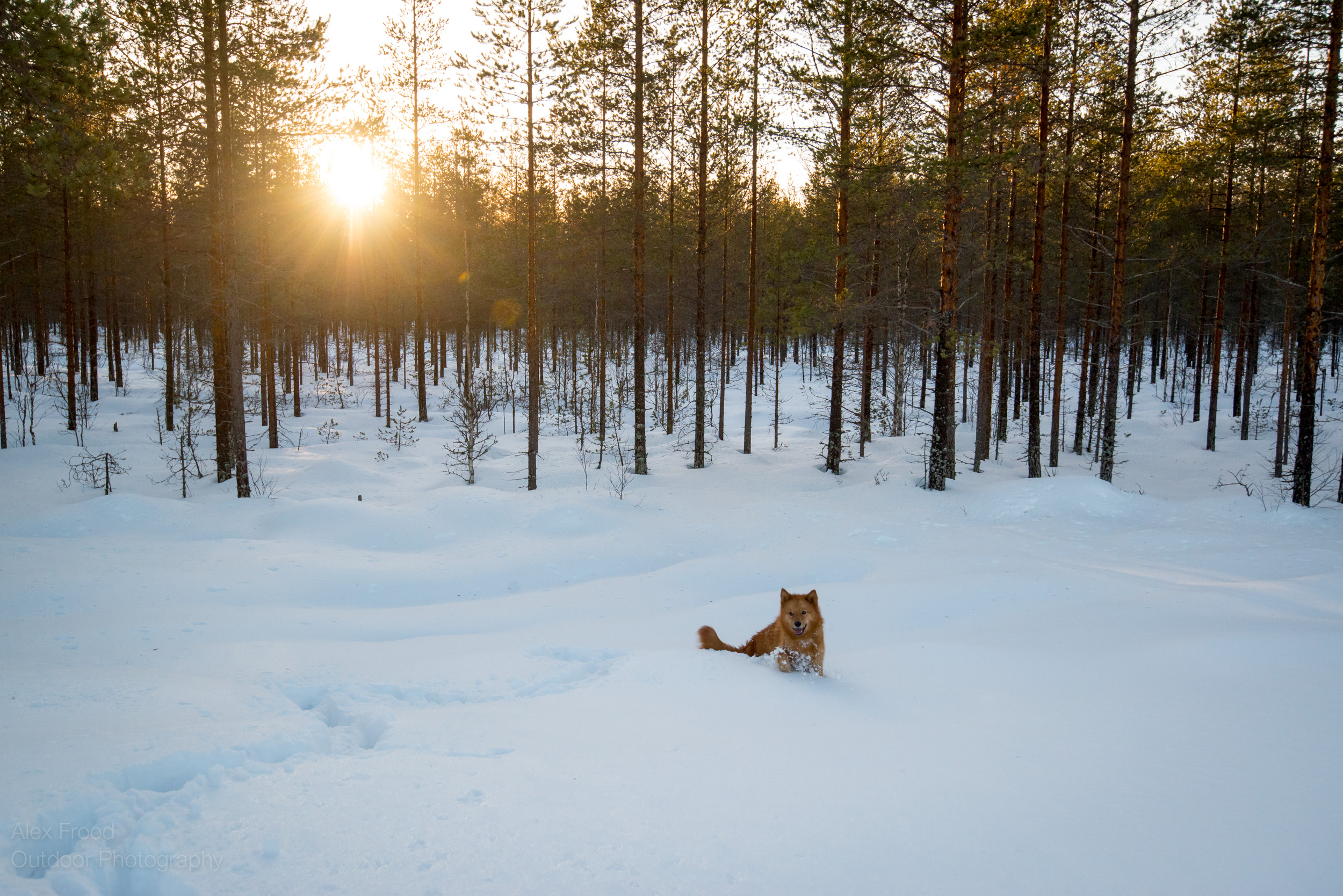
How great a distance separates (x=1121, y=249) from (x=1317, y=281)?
11.3ft

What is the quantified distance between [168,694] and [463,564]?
579 cm

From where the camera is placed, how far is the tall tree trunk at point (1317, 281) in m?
11.9

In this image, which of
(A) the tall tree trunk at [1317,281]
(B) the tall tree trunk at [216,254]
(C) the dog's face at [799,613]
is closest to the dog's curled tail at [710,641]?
(C) the dog's face at [799,613]

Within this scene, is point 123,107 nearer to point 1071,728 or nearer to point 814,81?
point 814,81

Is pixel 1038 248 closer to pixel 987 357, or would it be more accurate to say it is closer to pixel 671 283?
pixel 987 357

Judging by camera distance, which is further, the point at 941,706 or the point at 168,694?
the point at 941,706

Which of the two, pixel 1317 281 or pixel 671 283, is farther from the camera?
pixel 671 283

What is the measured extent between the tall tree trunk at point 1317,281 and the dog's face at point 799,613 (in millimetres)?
→ 13141

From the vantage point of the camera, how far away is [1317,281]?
12539 mm

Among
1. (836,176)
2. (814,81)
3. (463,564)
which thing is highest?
(814,81)

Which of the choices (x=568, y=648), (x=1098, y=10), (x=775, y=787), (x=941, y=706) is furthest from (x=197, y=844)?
(x=1098, y=10)

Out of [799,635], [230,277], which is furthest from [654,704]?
[230,277]

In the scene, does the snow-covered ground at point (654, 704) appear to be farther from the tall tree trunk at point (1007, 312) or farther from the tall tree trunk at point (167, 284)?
the tall tree trunk at point (1007, 312)

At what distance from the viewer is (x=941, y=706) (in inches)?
198
